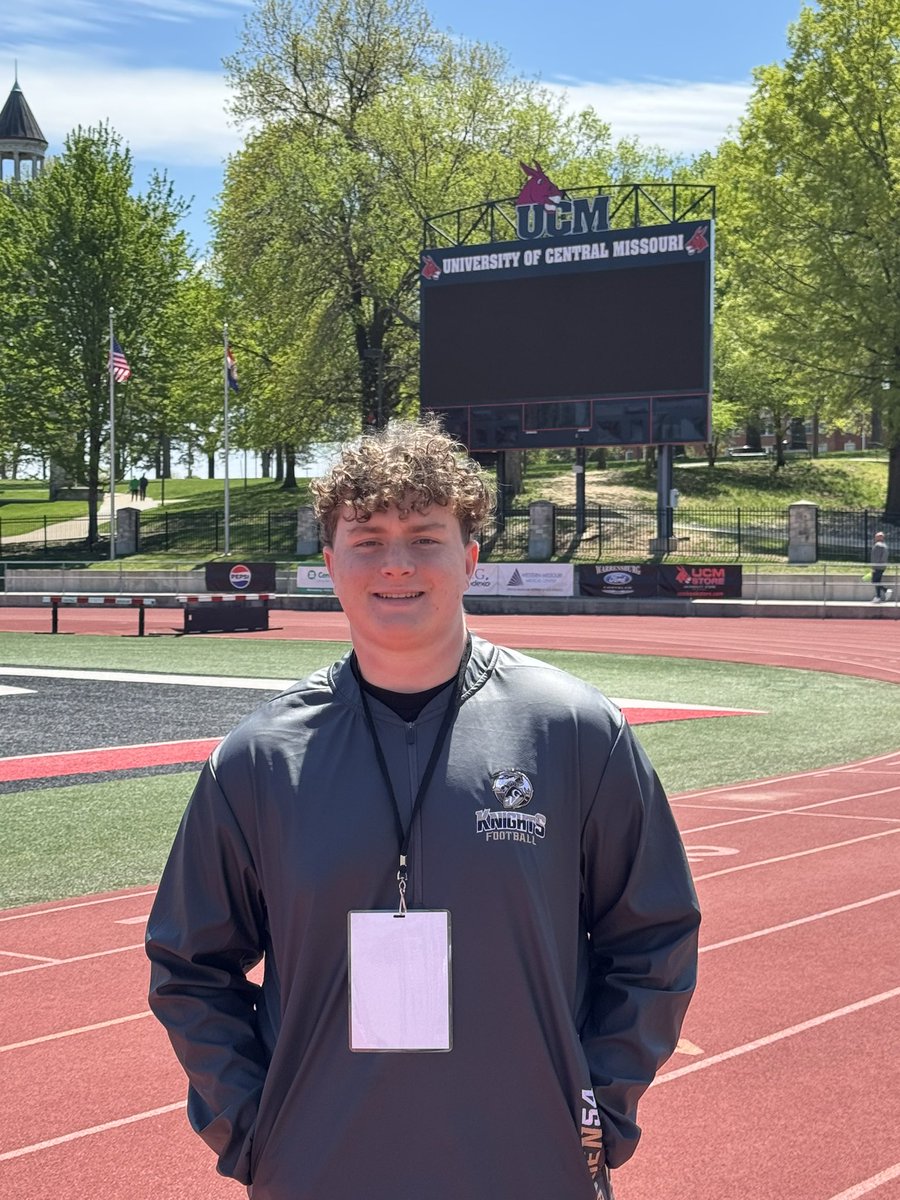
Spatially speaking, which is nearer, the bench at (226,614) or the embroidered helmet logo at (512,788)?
the embroidered helmet logo at (512,788)

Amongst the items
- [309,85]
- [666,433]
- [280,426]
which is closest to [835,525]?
[666,433]

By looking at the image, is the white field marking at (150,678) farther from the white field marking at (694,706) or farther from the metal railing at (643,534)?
the metal railing at (643,534)

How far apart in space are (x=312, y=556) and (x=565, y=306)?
1242 cm

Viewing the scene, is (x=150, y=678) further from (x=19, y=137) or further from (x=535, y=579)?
(x=19, y=137)

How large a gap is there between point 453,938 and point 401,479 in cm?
84

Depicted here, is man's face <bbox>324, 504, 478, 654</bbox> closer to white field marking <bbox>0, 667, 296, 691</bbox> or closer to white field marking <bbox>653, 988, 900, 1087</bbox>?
white field marking <bbox>653, 988, 900, 1087</bbox>

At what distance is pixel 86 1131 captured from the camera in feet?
16.4

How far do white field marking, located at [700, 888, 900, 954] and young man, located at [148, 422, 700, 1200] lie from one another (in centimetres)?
473

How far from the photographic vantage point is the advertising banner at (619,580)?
3534cm

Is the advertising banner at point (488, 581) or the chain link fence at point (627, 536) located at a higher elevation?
the chain link fence at point (627, 536)

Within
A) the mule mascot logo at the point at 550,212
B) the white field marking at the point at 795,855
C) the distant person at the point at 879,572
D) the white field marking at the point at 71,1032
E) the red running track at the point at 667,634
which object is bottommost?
the red running track at the point at 667,634

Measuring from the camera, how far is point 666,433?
36750 millimetres

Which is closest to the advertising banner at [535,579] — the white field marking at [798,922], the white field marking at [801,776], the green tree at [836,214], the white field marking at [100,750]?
the green tree at [836,214]

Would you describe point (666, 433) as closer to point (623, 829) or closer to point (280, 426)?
point (280, 426)
